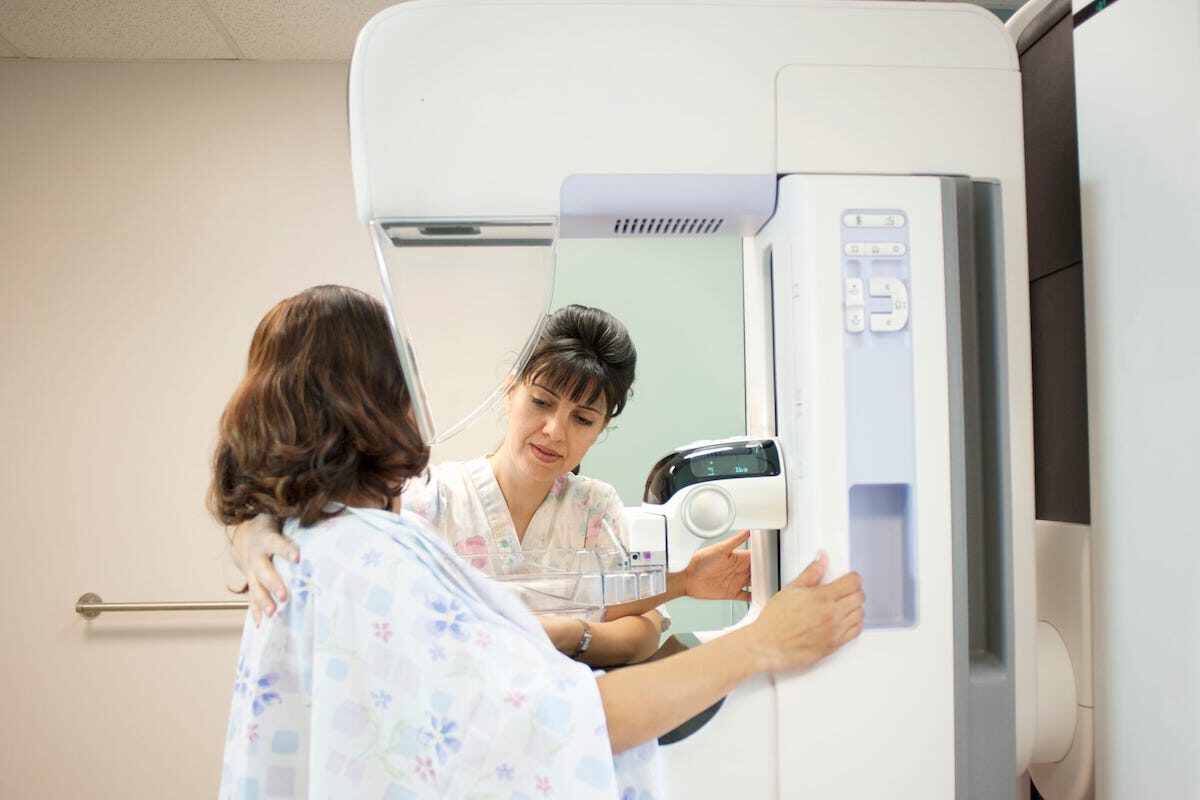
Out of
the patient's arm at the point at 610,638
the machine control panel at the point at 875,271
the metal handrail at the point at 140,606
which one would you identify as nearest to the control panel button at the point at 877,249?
the machine control panel at the point at 875,271

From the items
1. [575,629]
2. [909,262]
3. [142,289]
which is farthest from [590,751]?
[142,289]

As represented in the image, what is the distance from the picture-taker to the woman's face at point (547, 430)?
1.33m

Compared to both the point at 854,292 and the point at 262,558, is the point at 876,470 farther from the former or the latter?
the point at 262,558

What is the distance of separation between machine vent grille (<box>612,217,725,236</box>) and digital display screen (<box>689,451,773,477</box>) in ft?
0.85

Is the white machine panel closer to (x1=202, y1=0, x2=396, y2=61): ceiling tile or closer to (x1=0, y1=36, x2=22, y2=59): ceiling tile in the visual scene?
(x1=202, y1=0, x2=396, y2=61): ceiling tile

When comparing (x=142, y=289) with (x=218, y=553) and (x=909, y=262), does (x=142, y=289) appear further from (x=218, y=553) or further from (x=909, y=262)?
(x=909, y=262)

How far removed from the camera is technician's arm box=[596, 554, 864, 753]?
75cm

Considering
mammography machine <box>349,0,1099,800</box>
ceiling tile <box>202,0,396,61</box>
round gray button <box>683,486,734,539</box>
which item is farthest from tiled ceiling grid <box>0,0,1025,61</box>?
round gray button <box>683,486,734,539</box>

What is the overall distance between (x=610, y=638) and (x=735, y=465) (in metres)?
0.28

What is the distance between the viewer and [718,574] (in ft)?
3.78

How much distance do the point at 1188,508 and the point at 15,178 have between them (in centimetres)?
265

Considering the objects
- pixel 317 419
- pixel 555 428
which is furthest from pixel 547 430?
pixel 317 419

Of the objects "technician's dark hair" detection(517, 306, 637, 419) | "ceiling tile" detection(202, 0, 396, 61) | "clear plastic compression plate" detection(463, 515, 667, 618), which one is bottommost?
"clear plastic compression plate" detection(463, 515, 667, 618)

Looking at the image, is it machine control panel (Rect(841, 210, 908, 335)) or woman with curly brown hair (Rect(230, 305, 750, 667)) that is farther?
woman with curly brown hair (Rect(230, 305, 750, 667))
